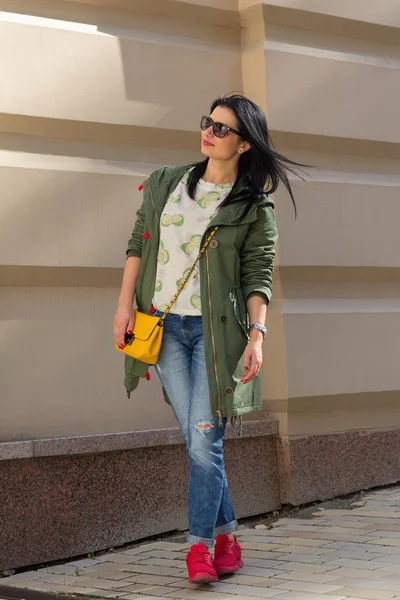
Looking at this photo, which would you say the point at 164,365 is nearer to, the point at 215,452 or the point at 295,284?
the point at 215,452

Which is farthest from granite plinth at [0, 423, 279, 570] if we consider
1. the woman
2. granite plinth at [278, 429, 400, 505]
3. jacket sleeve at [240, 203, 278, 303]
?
jacket sleeve at [240, 203, 278, 303]

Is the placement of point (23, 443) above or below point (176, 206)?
below

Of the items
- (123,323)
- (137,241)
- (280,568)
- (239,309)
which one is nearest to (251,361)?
(239,309)

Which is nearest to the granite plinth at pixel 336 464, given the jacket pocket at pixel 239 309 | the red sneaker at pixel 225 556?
the red sneaker at pixel 225 556

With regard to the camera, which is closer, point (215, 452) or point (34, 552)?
point (215, 452)

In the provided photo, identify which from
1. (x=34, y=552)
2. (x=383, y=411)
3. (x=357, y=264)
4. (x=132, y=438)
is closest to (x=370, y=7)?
(x=357, y=264)

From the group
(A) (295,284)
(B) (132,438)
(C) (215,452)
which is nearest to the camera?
(C) (215,452)

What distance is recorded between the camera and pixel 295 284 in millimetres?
5645

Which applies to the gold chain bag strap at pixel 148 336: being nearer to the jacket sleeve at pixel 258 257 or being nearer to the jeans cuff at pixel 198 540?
the jacket sleeve at pixel 258 257

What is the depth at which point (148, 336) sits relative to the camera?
4.02m

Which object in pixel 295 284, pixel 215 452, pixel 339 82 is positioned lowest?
pixel 215 452

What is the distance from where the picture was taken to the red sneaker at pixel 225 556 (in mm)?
4199

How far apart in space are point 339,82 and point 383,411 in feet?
5.97

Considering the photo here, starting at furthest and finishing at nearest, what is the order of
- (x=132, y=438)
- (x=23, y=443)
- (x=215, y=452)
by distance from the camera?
(x=132, y=438) < (x=23, y=443) < (x=215, y=452)
